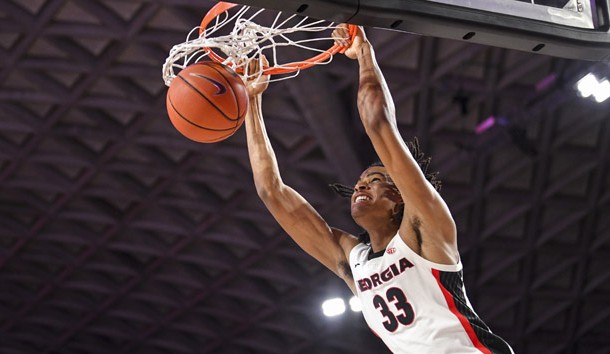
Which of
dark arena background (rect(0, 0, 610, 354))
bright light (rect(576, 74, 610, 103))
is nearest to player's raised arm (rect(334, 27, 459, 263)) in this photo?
dark arena background (rect(0, 0, 610, 354))

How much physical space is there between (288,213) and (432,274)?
114 centimetres

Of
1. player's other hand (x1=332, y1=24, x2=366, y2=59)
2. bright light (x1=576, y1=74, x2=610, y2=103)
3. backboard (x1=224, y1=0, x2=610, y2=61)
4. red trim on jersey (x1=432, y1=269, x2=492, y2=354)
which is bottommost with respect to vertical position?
red trim on jersey (x1=432, y1=269, x2=492, y2=354)

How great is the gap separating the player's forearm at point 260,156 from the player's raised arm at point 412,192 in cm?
101

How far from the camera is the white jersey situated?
385cm

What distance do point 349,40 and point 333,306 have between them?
39.8ft

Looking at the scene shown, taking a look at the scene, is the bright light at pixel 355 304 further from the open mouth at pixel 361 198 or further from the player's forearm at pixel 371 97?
the player's forearm at pixel 371 97

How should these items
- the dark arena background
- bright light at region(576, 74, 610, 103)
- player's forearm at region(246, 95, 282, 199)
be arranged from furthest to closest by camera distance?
the dark arena background → bright light at region(576, 74, 610, 103) → player's forearm at region(246, 95, 282, 199)

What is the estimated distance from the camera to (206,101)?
443 centimetres

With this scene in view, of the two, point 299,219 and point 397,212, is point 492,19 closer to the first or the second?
point 397,212

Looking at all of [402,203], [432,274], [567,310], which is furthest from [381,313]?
[567,310]

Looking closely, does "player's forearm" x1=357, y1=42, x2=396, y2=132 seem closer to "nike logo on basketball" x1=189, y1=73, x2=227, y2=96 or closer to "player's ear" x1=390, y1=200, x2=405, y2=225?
"player's ear" x1=390, y1=200, x2=405, y2=225

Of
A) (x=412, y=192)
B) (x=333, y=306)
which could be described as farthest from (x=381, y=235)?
(x=333, y=306)

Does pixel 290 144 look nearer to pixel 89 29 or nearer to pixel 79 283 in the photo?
pixel 89 29

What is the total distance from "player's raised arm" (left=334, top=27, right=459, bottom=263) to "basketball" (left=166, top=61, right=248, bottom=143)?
0.84m
